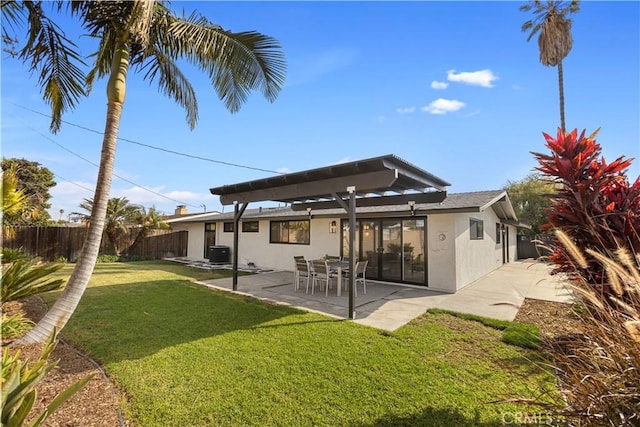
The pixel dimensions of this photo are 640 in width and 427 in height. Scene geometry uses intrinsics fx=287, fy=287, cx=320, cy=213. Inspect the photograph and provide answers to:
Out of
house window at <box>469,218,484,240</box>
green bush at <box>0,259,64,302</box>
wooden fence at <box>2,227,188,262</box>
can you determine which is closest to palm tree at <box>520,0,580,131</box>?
house window at <box>469,218,484,240</box>

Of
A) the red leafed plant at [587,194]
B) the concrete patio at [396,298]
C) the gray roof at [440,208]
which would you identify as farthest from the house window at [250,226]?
the red leafed plant at [587,194]

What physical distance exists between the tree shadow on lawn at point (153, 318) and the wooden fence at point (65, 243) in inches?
335

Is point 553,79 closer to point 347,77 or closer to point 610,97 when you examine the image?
point 610,97

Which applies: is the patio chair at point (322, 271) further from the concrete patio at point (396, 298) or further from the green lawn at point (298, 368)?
the green lawn at point (298, 368)

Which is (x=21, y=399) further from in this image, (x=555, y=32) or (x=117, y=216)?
(x=555, y=32)

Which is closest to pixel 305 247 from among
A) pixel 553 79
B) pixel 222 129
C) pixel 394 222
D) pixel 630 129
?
pixel 394 222

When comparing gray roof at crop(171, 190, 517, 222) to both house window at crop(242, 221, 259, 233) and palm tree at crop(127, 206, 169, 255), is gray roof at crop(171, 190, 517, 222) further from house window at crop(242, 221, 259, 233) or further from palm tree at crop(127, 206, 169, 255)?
palm tree at crop(127, 206, 169, 255)

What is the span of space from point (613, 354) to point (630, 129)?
7982mm

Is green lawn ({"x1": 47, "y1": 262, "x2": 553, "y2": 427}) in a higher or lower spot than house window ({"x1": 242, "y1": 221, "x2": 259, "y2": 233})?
lower

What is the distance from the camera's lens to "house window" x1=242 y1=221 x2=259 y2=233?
15.6m

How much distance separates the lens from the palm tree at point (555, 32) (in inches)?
591

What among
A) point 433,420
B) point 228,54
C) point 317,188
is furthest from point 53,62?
point 433,420

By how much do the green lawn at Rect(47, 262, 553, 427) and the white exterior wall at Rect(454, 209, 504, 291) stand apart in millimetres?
3860

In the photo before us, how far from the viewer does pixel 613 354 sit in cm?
161
